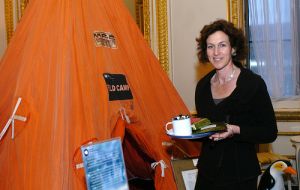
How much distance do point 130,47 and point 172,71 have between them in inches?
46.9

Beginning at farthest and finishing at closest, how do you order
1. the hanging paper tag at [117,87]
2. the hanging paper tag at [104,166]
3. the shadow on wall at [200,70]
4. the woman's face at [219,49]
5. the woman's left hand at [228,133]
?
the shadow on wall at [200,70] < the hanging paper tag at [117,87] < the woman's face at [219,49] < the woman's left hand at [228,133] < the hanging paper tag at [104,166]

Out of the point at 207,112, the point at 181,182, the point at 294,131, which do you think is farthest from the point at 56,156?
the point at 294,131

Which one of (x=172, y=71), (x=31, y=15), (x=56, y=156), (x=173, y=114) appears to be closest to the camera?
(x=56, y=156)

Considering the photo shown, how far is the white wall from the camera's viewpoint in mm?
3117

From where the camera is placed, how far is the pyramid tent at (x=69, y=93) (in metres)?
1.63

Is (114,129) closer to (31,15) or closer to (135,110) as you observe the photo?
(135,110)

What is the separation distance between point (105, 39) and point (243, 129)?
0.81 metres

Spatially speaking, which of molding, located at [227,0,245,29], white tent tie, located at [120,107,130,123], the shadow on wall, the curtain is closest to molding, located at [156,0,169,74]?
the shadow on wall

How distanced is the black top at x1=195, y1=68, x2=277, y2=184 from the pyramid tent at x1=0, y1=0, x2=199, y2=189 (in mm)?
483

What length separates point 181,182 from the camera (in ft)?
6.96

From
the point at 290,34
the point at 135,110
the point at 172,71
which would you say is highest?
the point at 290,34

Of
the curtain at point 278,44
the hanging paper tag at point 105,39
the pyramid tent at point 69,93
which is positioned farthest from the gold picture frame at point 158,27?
the hanging paper tag at point 105,39

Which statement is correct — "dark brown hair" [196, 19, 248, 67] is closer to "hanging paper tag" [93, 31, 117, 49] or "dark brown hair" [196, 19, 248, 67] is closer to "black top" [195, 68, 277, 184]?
"black top" [195, 68, 277, 184]

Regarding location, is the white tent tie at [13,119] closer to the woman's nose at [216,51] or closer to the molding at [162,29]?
the woman's nose at [216,51]
